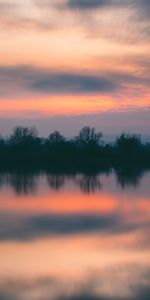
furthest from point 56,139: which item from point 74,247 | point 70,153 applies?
point 74,247

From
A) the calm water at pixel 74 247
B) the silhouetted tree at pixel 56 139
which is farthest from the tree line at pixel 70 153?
the calm water at pixel 74 247

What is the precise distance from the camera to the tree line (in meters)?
42.8

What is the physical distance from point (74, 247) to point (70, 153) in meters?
34.0

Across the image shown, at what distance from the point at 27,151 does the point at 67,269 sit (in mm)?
36416

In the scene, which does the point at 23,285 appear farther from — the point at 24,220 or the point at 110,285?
the point at 24,220

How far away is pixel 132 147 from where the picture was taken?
48.8m

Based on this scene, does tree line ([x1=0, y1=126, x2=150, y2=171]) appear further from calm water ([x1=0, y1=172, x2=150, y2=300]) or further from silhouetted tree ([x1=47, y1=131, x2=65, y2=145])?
calm water ([x1=0, y1=172, x2=150, y2=300])

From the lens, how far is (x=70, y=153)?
4394 centimetres

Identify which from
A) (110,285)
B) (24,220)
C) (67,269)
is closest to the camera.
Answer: (110,285)

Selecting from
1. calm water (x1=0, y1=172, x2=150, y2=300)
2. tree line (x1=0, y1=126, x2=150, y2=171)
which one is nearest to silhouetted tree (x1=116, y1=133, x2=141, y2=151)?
tree line (x1=0, y1=126, x2=150, y2=171)

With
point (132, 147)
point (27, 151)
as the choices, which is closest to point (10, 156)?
point (27, 151)

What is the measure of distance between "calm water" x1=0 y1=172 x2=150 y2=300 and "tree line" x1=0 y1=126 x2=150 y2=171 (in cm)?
2303

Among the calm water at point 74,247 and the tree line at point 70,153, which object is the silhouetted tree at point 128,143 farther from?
the calm water at point 74,247

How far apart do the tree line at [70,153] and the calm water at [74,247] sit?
23032 mm
